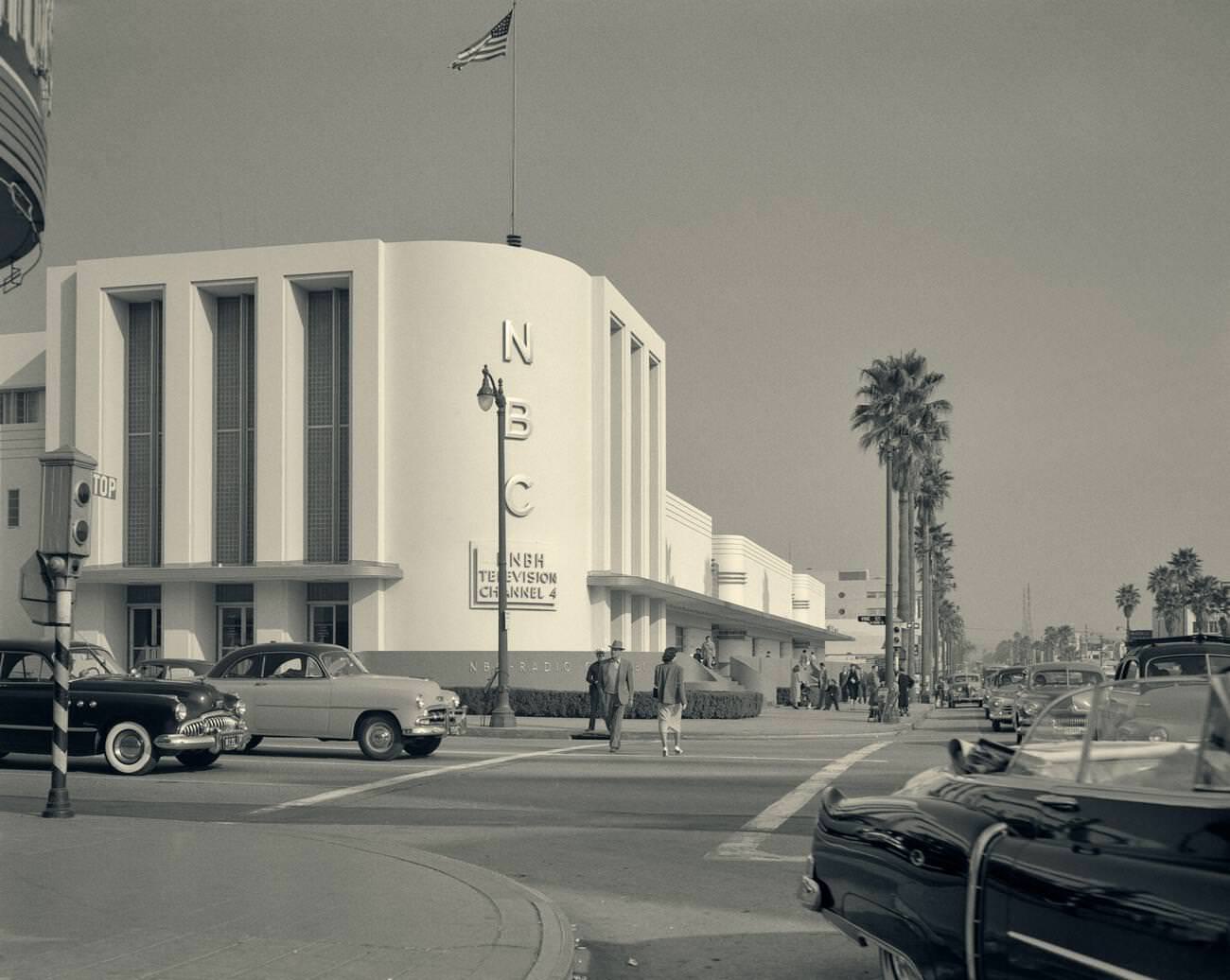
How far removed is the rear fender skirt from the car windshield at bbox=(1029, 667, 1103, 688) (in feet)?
81.9

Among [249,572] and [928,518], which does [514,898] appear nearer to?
[249,572]

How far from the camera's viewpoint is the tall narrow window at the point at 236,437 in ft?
136

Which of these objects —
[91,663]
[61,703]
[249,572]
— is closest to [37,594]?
[61,703]

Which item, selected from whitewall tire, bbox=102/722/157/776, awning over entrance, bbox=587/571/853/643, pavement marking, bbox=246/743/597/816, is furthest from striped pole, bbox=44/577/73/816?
awning over entrance, bbox=587/571/853/643

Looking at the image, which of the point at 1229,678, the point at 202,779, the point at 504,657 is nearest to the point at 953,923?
the point at 1229,678

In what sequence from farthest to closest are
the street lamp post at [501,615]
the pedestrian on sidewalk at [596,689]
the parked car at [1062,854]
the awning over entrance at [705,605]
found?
1. the awning over entrance at [705,605]
2. the street lamp post at [501,615]
3. the pedestrian on sidewalk at [596,689]
4. the parked car at [1062,854]

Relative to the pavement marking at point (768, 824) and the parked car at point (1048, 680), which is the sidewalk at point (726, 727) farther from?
the pavement marking at point (768, 824)

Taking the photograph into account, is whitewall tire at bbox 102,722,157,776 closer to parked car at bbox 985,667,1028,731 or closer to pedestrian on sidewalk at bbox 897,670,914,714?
parked car at bbox 985,667,1028,731

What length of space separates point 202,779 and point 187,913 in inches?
368

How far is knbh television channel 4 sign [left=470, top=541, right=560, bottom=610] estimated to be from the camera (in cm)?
4031

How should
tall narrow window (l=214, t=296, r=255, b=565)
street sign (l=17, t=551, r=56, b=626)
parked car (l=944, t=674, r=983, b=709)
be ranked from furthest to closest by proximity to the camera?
parked car (l=944, t=674, r=983, b=709), tall narrow window (l=214, t=296, r=255, b=565), street sign (l=17, t=551, r=56, b=626)

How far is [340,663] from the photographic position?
20.5 metres

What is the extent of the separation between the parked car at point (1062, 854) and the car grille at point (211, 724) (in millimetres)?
13250

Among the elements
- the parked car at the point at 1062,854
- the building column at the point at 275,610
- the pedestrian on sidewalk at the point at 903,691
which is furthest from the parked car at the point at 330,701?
the pedestrian on sidewalk at the point at 903,691
